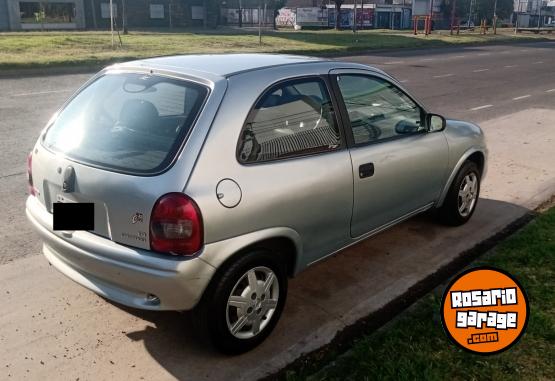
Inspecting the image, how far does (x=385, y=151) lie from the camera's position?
163 inches

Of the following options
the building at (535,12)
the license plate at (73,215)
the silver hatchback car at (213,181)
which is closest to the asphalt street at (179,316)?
the silver hatchback car at (213,181)

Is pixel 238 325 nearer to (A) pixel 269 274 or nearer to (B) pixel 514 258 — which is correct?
(A) pixel 269 274

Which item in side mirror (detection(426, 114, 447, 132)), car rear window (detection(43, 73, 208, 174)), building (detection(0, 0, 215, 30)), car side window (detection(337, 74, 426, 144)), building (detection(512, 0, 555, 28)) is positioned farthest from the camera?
building (detection(512, 0, 555, 28))

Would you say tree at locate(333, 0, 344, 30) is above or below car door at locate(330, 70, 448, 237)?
above

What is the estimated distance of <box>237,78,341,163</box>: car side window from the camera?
3.28 metres

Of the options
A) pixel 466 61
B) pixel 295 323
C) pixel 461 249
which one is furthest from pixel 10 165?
pixel 466 61

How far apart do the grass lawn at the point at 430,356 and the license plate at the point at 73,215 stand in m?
1.42

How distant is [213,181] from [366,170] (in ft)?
4.43

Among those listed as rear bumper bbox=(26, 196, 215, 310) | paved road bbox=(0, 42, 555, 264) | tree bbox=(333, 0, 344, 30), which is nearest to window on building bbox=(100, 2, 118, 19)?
tree bbox=(333, 0, 344, 30)

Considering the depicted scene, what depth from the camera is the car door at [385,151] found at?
395 cm

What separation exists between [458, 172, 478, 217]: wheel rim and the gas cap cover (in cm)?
285

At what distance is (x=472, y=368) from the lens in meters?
3.08

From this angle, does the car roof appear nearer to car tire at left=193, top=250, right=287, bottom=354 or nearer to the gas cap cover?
the gas cap cover

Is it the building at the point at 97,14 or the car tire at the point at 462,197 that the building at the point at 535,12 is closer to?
the building at the point at 97,14
